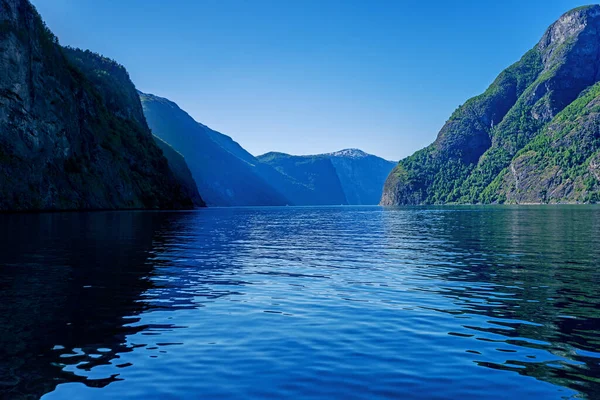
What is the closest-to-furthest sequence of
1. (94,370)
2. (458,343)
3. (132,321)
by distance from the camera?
(94,370) < (458,343) < (132,321)

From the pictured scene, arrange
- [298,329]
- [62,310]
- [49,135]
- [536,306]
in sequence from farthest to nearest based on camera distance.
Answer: [49,135]
[536,306]
[62,310]
[298,329]

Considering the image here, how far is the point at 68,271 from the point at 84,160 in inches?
4917

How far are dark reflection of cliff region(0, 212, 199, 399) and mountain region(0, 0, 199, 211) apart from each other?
8496 cm

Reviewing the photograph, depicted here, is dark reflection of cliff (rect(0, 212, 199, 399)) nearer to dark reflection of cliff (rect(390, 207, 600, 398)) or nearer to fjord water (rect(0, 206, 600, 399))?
fjord water (rect(0, 206, 600, 399))

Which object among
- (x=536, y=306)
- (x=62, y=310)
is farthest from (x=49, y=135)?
(x=536, y=306)

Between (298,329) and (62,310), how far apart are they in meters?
8.90

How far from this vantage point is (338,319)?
17688 mm

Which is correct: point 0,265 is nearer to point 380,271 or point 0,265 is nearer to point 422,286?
point 380,271

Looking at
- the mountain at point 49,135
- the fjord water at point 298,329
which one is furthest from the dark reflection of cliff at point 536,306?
the mountain at point 49,135

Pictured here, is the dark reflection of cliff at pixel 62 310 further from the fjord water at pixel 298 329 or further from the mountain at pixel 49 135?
the mountain at pixel 49 135

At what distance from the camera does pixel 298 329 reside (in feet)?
53.4

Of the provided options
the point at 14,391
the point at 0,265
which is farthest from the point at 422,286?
the point at 0,265

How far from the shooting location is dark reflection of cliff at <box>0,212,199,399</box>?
1213 centimetres

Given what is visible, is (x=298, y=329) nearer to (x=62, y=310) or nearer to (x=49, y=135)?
(x=62, y=310)
